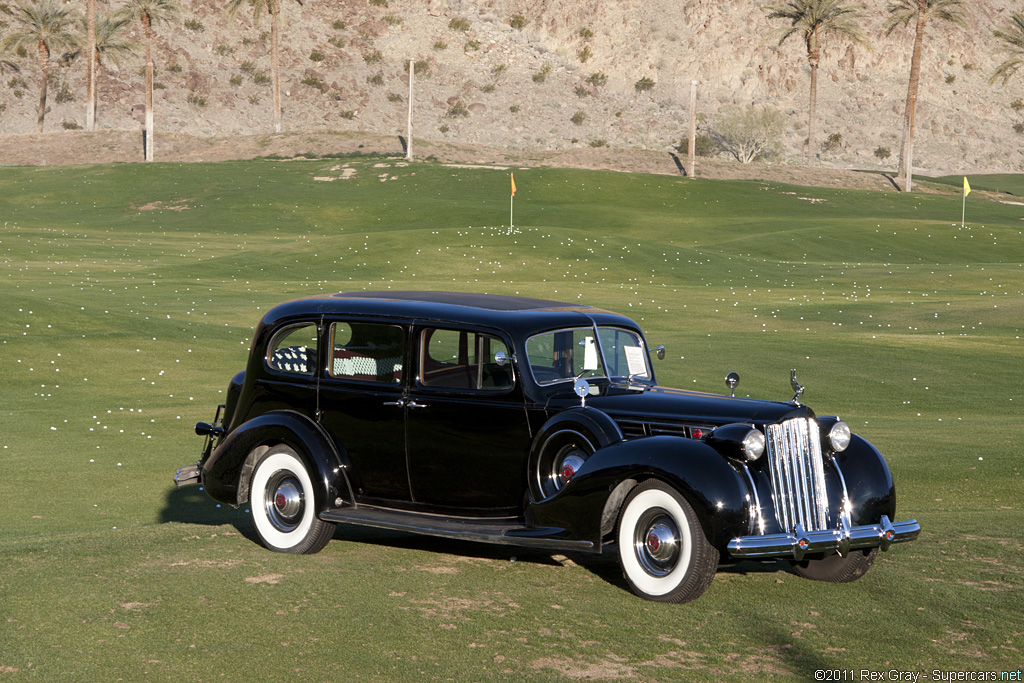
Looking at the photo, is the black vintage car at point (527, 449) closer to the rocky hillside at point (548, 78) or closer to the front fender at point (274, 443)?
the front fender at point (274, 443)

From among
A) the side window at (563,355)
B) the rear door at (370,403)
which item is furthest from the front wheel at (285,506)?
the side window at (563,355)

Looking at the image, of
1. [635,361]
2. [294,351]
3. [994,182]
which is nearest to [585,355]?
[635,361]

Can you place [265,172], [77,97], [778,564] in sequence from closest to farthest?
[778,564]
[265,172]
[77,97]

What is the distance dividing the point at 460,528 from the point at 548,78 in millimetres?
112560

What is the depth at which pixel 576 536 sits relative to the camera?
738cm

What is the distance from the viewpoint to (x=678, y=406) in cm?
769

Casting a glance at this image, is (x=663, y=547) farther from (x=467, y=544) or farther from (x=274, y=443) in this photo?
(x=274, y=443)

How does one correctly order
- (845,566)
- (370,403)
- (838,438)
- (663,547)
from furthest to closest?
(370,403) → (845,566) → (838,438) → (663,547)

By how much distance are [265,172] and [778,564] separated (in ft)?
203

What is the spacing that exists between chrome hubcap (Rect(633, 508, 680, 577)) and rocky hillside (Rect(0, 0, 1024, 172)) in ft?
320

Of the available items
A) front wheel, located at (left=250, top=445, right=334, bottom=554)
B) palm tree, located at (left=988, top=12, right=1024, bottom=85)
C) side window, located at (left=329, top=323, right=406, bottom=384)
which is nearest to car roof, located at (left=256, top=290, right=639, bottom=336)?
side window, located at (left=329, top=323, right=406, bottom=384)

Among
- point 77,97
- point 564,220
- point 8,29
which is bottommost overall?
point 564,220

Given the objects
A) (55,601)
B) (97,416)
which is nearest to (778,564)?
(55,601)

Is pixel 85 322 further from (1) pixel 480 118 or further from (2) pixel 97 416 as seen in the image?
(1) pixel 480 118
